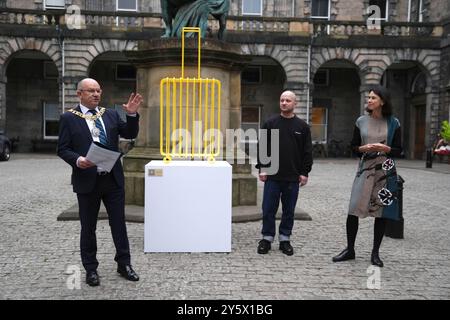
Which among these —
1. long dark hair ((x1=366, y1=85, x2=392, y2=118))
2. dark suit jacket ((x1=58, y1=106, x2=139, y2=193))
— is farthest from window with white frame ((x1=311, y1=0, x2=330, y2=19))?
dark suit jacket ((x1=58, y1=106, x2=139, y2=193))

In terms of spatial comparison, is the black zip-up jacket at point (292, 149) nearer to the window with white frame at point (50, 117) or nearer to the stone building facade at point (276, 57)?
the stone building facade at point (276, 57)

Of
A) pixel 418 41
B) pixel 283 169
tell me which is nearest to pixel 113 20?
pixel 418 41

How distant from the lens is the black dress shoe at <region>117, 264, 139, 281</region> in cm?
458

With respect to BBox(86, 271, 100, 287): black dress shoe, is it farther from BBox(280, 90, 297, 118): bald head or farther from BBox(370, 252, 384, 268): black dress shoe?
BBox(370, 252, 384, 268): black dress shoe

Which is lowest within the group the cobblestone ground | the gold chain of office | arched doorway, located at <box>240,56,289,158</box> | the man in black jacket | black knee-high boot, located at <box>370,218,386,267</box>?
the cobblestone ground

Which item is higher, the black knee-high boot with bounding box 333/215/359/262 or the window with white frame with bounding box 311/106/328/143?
the window with white frame with bounding box 311/106/328/143

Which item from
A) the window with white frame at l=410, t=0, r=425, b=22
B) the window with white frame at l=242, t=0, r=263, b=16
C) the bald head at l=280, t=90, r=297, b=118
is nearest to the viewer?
the bald head at l=280, t=90, r=297, b=118

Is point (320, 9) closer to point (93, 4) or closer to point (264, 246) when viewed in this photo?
point (93, 4)

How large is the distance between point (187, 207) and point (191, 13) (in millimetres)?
4241

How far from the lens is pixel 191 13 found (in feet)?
27.1

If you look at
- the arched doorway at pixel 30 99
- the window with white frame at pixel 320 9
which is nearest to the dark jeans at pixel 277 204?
the arched doorway at pixel 30 99

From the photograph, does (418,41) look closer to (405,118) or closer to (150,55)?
(405,118)

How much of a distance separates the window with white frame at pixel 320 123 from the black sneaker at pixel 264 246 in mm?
24117

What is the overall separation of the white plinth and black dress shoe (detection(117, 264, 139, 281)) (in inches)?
32.1
